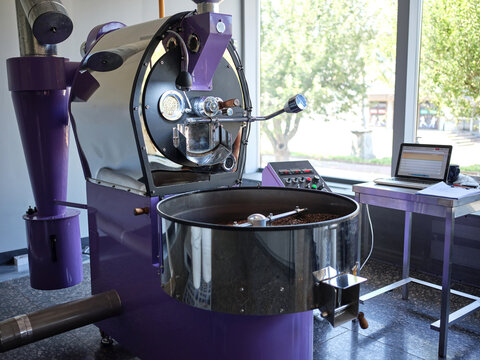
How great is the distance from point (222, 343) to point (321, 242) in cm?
56

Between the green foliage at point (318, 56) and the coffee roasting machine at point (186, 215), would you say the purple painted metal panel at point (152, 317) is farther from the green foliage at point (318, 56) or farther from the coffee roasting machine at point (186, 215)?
the green foliage at point (318, 56)

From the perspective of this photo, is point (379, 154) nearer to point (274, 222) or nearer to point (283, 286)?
point (274, 222)

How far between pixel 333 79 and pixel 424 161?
1.57 meters

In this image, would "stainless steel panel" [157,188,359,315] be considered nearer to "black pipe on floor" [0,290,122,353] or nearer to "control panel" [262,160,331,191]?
"black pipe on floor" [0,290,122,353]

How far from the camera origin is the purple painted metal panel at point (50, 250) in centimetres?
295

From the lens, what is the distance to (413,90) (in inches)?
141

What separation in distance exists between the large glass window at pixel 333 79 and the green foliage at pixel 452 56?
0.88 ft

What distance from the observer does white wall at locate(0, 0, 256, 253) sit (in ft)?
11.7

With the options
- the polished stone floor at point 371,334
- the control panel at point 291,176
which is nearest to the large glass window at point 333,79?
the control panel at point 291,176

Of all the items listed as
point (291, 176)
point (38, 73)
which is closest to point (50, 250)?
point (38, 73)

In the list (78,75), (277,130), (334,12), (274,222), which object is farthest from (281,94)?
(274,222)

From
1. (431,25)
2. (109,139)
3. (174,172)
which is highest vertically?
(431,25)

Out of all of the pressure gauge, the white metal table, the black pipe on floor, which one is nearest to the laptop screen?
the white metal table

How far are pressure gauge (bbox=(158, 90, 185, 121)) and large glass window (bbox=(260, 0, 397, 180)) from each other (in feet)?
7.44
